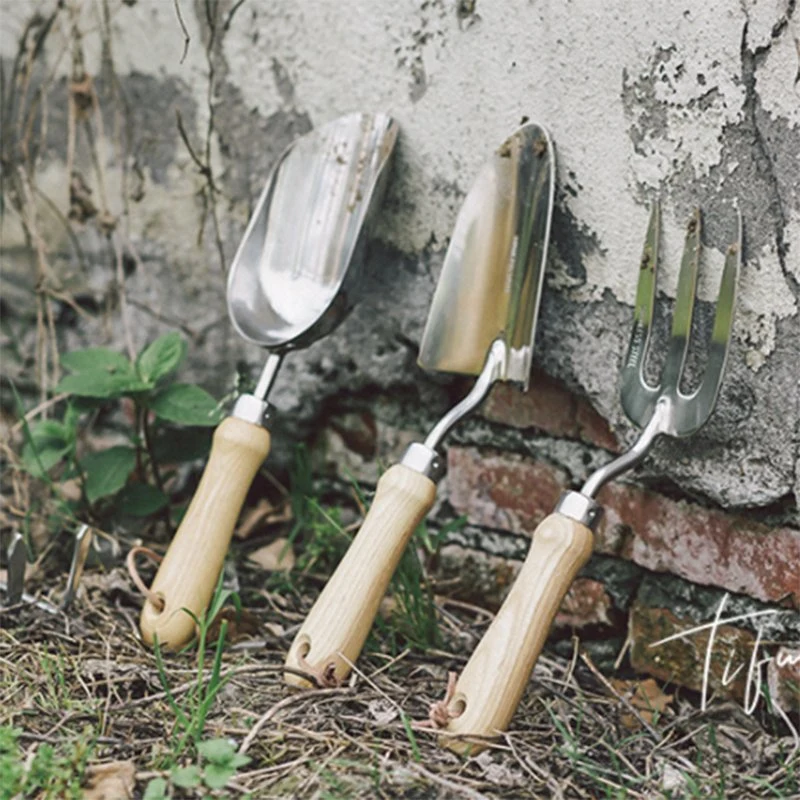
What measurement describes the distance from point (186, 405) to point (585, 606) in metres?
0.54

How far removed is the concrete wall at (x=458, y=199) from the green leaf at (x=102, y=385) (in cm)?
19

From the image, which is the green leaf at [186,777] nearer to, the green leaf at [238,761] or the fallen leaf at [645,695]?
the green leaf at [238,761]

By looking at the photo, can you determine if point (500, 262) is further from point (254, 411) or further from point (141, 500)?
point (141, 500)

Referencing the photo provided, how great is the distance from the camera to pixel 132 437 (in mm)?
1680

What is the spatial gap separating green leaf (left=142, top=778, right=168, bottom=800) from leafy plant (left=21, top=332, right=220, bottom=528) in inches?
23.6

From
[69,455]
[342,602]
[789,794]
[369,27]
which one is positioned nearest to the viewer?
[789,794]

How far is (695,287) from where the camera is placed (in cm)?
127

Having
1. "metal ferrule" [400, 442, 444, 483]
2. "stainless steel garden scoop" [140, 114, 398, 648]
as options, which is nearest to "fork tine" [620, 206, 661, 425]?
"metal ferrule" [400, 442, 444, 483]

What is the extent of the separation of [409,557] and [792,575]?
0.41 metres

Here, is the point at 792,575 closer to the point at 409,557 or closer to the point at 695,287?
the point at 695,287

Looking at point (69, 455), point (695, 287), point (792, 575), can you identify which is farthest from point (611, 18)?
point (69, 455)

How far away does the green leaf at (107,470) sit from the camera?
5.23 ft

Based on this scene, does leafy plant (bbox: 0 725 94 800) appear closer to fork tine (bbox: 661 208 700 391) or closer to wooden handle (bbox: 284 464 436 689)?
wooden handle (bbox: 284 464 436 689)

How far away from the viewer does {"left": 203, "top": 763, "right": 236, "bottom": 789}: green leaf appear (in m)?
1.04
